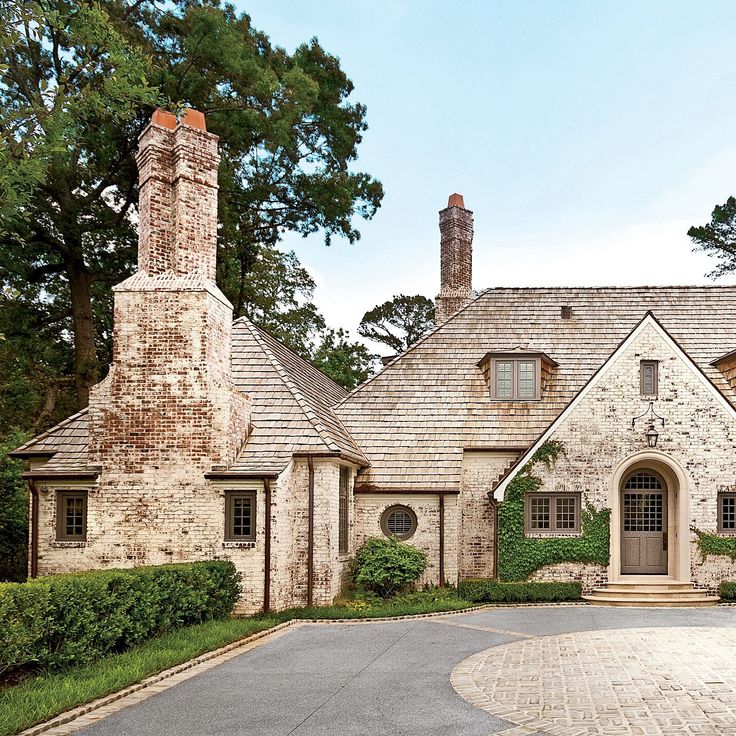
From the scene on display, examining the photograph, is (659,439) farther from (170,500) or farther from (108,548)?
(108,548)

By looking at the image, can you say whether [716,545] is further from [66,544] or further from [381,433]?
[66,544]

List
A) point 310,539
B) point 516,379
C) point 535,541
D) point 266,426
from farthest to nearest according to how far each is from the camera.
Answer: point 516,379
point 535,541
point 266,426
point 310,539

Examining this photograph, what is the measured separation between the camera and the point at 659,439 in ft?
63.0

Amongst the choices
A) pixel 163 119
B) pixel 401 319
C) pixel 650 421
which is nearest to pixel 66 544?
pixel 163 119

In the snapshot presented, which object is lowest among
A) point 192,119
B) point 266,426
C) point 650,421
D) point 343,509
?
point 343,509

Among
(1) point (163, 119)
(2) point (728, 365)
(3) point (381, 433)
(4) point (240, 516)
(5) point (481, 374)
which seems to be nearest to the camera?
(4) point (240, 516)

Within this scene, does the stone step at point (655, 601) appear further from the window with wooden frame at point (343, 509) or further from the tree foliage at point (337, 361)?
the tree foliage at point (337, 361)

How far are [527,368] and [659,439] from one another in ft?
13.4

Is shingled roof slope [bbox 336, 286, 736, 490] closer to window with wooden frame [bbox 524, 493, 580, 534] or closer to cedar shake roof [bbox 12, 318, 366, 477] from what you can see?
cedar shake roof [bbox 12, 318, 366, 477]

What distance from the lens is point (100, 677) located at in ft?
A: 31.2

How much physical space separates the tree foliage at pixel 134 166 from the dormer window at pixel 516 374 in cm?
1107

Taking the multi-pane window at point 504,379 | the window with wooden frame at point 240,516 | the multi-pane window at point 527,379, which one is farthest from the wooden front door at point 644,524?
the window with wooden frame at point 240,516

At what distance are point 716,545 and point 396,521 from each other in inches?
295

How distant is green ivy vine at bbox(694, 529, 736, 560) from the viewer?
18719mm
